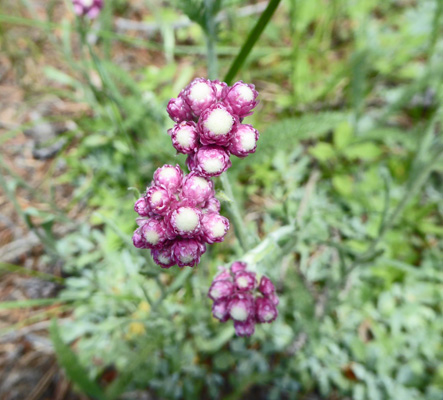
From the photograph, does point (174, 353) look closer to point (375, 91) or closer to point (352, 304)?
point (352, 304)

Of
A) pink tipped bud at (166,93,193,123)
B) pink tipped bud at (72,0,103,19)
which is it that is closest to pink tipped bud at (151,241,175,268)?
pink tipped bud at (166,93,193,123)

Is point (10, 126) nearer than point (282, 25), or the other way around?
point (10, 126)

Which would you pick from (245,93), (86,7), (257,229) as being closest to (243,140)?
(245,93)

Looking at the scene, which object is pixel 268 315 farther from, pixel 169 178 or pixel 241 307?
pixel 169 178

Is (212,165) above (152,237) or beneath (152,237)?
above

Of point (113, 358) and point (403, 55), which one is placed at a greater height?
point (403, 55)

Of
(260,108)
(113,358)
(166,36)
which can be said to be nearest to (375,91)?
(260,108)
